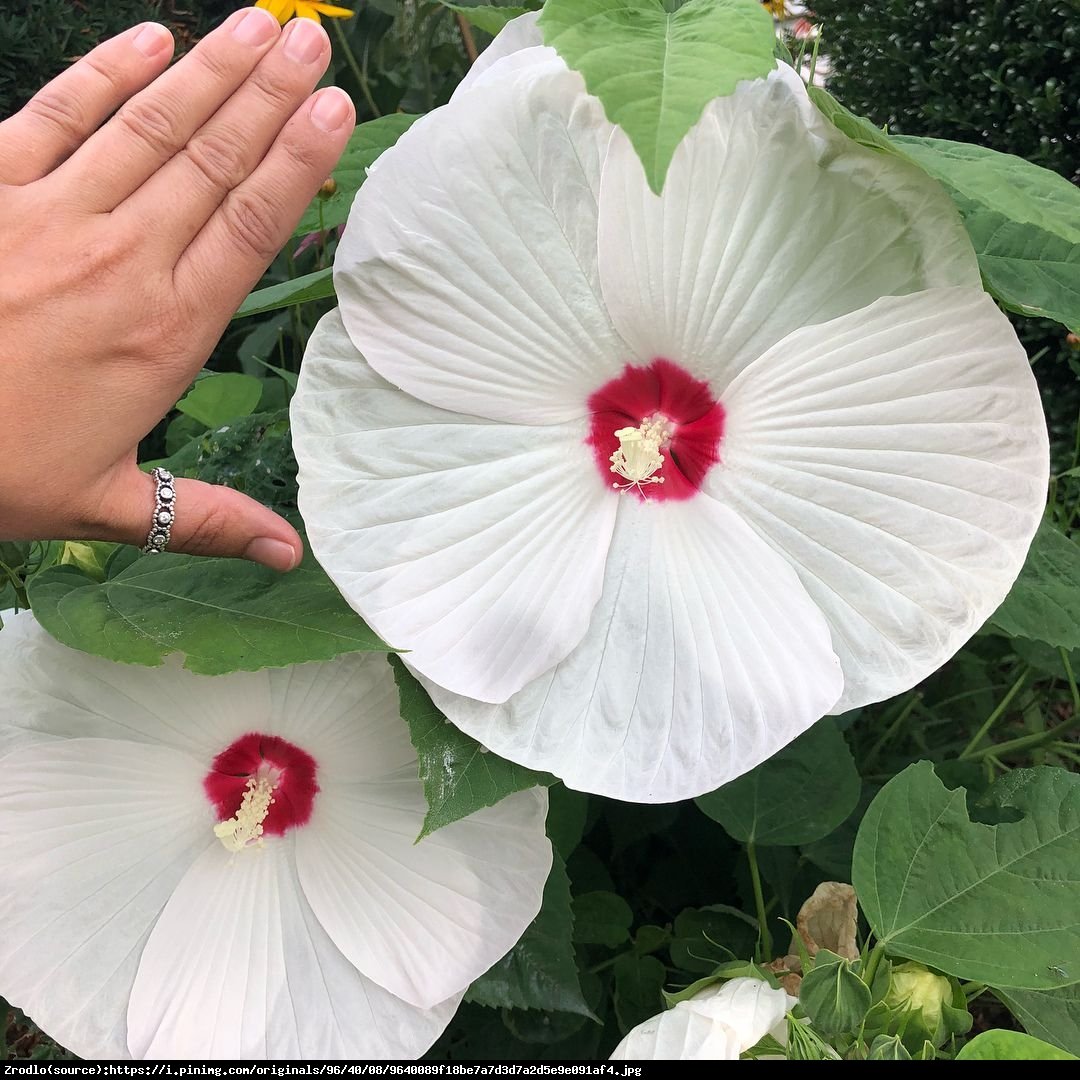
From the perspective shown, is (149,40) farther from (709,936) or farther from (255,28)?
(709,936)

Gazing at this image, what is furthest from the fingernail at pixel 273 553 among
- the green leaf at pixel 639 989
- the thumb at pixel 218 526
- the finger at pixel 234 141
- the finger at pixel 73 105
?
the green leaf at pixel 639 989

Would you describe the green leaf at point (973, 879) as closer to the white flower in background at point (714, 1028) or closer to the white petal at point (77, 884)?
the white flower in background at point (714, 1028)

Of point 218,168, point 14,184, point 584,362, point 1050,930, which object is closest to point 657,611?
point 584,362

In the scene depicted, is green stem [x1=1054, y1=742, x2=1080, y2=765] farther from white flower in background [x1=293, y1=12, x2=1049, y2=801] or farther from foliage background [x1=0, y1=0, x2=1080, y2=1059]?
white flower in background [x1=293, y1=12, x2=1049, y2=801]

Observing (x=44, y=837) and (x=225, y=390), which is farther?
(x=225, y=390)

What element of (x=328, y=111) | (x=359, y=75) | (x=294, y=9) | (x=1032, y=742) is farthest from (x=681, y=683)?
(x=359, y=75)

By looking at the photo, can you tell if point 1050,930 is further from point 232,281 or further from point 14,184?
point 14,184

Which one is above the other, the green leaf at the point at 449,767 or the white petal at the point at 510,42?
the white petal at the point at 510,42
